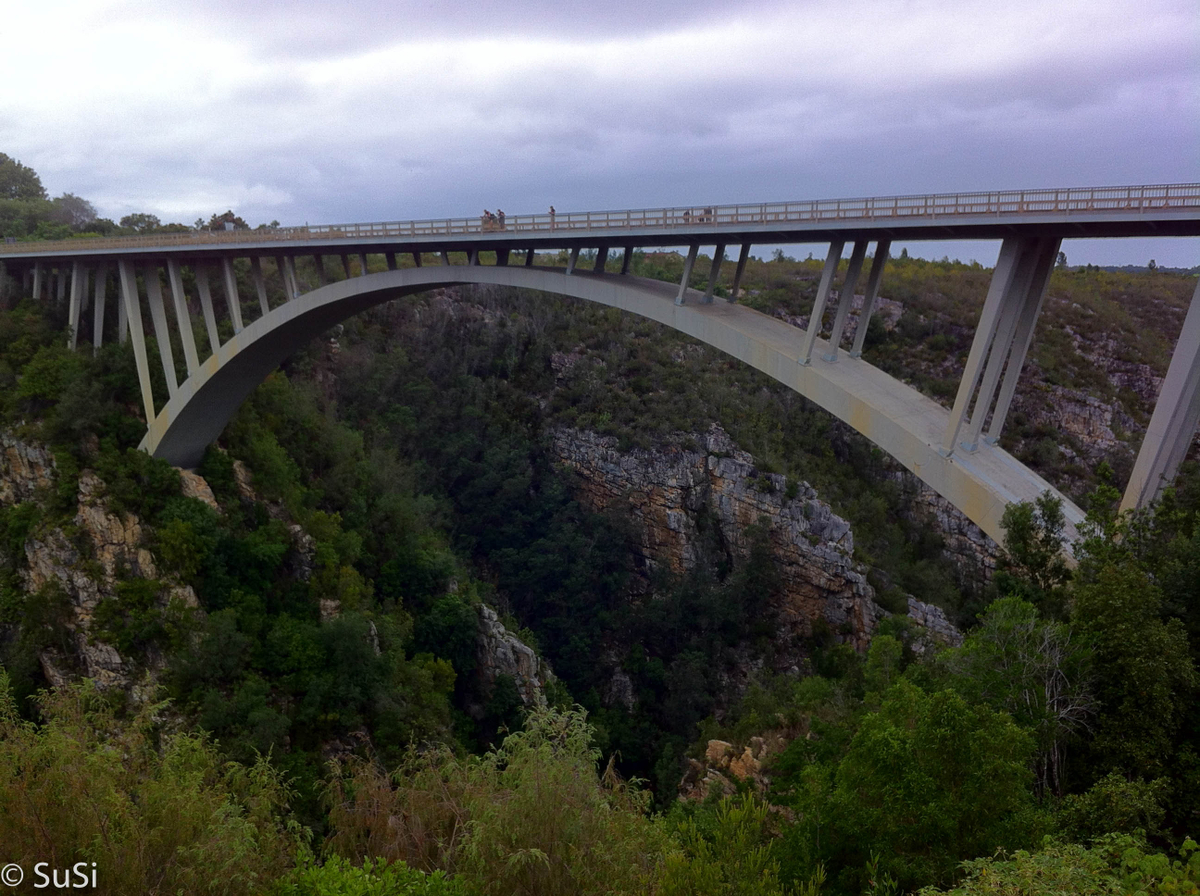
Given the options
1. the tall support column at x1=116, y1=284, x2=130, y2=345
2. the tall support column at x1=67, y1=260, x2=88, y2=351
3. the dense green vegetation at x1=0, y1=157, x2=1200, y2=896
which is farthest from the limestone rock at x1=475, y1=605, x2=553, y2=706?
the tall support column at x1=67, y1=260, x2=88, y2=351

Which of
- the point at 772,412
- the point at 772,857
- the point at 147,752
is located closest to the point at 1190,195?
the point at 772,857

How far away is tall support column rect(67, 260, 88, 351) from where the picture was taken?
25.7 meters

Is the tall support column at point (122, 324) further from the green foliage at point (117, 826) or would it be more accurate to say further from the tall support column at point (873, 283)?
the tall support column at point (873, 283)

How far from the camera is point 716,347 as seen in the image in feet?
57.7

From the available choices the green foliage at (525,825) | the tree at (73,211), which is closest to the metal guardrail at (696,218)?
the green foliage at (525,825)

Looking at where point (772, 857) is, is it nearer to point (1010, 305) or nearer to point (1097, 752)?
point (1097, 752)

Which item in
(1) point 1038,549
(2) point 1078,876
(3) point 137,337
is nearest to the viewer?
(2) point 1078,876

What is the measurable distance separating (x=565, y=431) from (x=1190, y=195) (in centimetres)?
2941

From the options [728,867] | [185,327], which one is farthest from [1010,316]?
[185,327]

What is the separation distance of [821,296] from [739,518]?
833 inches

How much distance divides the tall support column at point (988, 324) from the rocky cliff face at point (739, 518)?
758 inches

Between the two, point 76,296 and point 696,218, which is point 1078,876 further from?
point 76,296

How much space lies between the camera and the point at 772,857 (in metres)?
8.59

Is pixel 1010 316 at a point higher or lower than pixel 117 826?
higher
